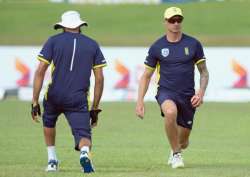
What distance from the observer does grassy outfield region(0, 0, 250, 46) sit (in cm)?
4762

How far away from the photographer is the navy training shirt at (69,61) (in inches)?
493

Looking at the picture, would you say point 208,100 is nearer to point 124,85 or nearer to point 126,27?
point 124,85

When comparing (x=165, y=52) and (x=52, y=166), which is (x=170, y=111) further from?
(x=52, y=166)

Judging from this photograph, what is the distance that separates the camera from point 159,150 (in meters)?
16.9

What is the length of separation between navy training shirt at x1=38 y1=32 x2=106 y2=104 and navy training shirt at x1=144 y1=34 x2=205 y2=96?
56.7 inches

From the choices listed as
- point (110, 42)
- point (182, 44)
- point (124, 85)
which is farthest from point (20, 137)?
point (110, 42)

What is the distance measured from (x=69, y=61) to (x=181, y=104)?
203cm

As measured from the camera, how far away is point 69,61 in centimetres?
1257

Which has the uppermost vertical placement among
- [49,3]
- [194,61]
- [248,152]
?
[49,3]

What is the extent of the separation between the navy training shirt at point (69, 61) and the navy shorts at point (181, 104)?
156 centimetres

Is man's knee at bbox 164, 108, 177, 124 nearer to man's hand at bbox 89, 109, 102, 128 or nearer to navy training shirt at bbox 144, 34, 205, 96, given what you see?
navy training shirt at bbox 144, 34, 205, 96

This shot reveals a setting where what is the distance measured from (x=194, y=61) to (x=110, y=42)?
1285 inches

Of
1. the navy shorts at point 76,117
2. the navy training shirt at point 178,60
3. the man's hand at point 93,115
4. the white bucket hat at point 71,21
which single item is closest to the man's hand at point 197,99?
the navy training shirt at point 178,60

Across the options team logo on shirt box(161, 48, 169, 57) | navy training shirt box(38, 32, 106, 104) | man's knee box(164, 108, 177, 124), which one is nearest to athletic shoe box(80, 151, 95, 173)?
navy training shirt box(38, 32, 106, 104)
